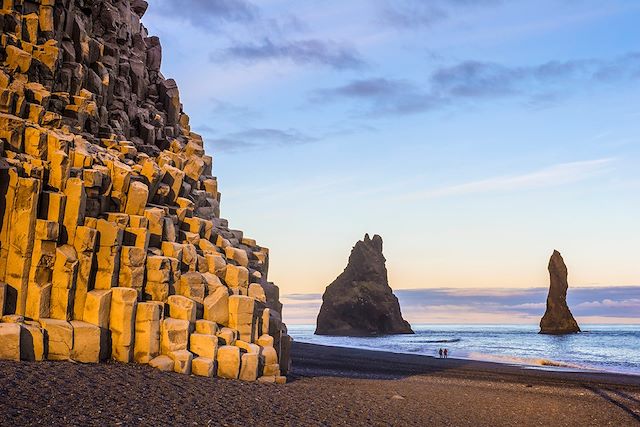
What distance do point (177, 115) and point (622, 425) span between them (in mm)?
28305

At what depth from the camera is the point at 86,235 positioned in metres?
20.7

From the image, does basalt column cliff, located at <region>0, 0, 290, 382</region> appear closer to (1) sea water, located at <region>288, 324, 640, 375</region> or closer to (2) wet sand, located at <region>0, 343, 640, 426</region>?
(2) wet sand, located at <region>0, 343, 640, 426</region>

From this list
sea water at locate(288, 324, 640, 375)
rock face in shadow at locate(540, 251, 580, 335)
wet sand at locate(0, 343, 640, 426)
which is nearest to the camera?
wet sand at locate(0, 343, 640, 426)

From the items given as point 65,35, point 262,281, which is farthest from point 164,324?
point 65,35

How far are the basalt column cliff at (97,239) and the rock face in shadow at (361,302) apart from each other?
408 ft

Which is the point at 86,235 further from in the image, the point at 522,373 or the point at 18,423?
the point at 522,373

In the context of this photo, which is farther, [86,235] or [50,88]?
[50,88]

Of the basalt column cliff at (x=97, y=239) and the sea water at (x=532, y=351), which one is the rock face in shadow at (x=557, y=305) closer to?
the sea water at (x=532, y=351)

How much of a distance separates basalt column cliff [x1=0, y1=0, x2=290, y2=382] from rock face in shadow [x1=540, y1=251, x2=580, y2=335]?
138573 mm

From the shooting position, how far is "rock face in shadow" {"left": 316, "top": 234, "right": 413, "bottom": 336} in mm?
151250

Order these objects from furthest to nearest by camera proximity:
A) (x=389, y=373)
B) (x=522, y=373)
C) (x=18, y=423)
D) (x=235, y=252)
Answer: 1. (x=522, y=373)
2. (x=389, y=373)
3. (x=235, y=252)
4. (x=18, y=423)

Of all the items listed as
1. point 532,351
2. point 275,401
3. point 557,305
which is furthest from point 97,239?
point 557,305

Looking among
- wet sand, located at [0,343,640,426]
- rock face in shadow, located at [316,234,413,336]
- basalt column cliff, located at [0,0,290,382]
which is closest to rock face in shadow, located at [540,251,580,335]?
rock face in shadow, located at [316,234,413,336]

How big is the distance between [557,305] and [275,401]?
152993 mm
